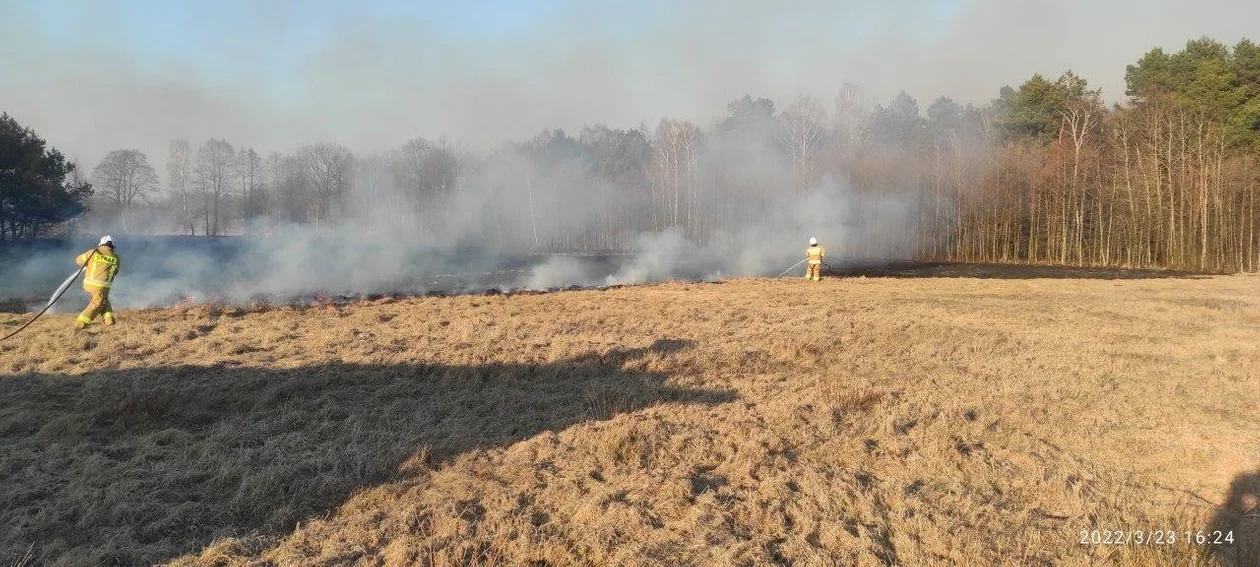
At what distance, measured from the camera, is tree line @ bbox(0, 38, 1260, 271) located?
1346 inches

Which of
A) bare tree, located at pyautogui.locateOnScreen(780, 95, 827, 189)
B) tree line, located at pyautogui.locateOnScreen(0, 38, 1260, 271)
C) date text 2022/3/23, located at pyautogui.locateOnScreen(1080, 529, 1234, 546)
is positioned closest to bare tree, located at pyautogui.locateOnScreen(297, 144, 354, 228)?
tree line, located at pyautogui.locateOnScreen(0, 38, 1260, 271)

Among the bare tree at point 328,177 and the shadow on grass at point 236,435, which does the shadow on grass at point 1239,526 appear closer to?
the shadow on grass at point 236,435

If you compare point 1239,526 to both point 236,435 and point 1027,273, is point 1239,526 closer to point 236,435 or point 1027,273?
point 236,435

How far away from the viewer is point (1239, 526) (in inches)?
160

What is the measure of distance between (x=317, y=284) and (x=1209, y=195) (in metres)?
43.7

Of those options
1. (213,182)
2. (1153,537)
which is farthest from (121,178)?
(1153,537)

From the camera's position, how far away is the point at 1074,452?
536 centimetres

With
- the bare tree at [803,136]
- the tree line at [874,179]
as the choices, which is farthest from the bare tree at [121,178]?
the bare tree at [803,136]

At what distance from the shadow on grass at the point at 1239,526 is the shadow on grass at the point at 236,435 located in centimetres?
393

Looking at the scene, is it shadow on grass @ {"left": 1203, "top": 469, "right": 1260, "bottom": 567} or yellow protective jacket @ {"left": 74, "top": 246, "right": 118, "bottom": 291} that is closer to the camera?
shadow on grass @ {"left": 1203, "top": 469, "right": 1260, "bottom": 567}

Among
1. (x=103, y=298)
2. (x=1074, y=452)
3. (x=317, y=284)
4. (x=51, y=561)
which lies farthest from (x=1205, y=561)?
(x=317, y=284)

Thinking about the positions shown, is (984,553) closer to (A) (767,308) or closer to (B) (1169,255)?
(A) (767,308)

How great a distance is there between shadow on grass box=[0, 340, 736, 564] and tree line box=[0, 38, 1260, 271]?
113ft

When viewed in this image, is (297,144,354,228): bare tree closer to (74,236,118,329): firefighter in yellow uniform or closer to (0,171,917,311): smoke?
(0,171,917,311): smoke
